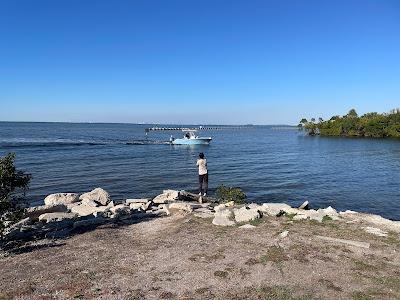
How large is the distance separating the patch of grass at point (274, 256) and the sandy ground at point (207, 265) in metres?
0.03

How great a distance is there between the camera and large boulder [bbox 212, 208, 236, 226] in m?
14.2

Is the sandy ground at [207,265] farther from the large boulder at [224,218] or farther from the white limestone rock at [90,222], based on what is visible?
the white limestone rock at [90,222]

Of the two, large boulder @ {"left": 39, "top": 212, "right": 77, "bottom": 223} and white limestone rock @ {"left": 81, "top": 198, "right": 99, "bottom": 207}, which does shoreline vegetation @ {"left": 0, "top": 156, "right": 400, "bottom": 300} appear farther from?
white limestone rock @ {"left": 81, "top": 198, "right": 99, "bottom": 207}

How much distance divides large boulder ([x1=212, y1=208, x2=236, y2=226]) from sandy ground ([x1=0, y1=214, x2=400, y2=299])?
459mm

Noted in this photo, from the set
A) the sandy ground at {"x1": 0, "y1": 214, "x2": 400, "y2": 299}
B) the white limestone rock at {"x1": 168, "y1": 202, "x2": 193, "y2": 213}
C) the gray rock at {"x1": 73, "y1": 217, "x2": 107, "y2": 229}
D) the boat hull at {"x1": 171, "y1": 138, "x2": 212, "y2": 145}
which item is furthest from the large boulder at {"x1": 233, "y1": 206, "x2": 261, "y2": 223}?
the boat hull at {"x1": 171, "y1": 138, "x2": 212, "y2": 145}

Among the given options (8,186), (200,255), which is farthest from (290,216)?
(8,186)

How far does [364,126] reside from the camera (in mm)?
120125

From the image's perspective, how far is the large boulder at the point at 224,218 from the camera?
46.6 ft

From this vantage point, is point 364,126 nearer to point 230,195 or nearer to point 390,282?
point 230,195

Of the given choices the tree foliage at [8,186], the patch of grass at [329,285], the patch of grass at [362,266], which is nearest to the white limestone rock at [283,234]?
the patch of grass at [362,266]

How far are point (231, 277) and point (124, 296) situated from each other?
2.55 meters

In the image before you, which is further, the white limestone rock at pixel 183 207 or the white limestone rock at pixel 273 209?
the white limestone rock at pixel 183 207

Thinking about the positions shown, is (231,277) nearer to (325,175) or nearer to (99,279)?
(99,279)

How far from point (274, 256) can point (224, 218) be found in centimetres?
405
